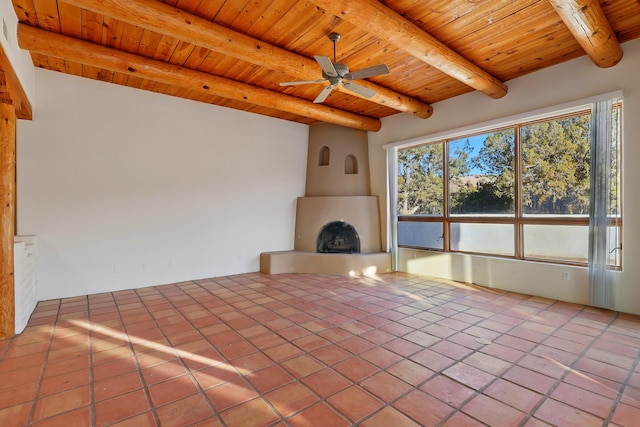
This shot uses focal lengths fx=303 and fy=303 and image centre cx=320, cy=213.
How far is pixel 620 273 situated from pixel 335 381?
11.7ft

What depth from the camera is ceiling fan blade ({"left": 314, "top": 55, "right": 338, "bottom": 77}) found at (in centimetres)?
288

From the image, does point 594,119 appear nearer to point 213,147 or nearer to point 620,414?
point 620,414

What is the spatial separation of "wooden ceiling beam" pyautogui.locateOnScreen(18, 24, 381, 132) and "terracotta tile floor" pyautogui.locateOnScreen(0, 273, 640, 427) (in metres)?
2.83

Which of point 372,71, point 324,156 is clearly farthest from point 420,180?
point 372,71

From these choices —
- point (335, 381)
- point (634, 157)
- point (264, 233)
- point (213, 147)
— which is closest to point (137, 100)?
point (213, 147)

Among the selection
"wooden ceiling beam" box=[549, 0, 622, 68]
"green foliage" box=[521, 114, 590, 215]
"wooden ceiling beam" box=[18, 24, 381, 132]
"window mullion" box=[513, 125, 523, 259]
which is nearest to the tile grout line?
"wooden ceiling beam" box=[18, 24, 381, 132]

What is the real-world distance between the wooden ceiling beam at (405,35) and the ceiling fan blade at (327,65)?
1.27 feet

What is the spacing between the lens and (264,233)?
5.88 meters

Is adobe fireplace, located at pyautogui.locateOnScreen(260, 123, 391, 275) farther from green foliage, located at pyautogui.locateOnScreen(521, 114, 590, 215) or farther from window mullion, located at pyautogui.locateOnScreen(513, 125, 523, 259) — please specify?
green foliage, located at pyautogui.locateOnScreen(521, 114, 590, 215)

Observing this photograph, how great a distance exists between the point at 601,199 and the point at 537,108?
1.38m

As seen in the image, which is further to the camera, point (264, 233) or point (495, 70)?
point (264, 233)

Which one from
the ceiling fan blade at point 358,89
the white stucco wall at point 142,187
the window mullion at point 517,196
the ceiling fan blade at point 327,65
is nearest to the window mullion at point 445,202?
the window mullion at point 517,196

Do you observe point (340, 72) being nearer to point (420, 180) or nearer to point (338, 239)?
point (420, 180)

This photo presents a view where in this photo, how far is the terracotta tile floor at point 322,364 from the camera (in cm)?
179
